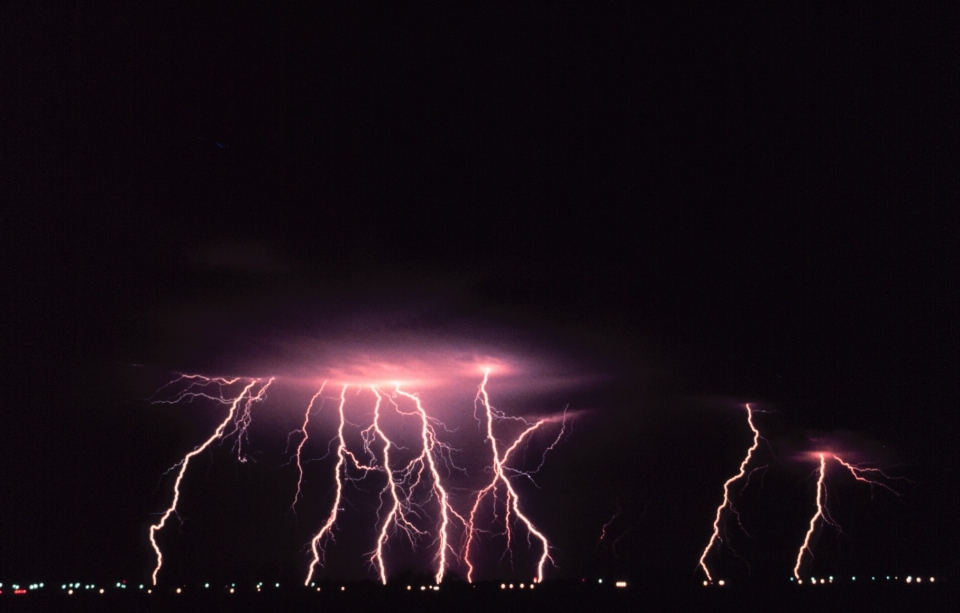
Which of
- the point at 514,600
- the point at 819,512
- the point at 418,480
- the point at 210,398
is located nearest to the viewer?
the point at 514,600

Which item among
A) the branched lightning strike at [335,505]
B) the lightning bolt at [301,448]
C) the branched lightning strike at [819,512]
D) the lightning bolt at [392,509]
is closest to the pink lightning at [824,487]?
the branched lightning strike at [819,512]

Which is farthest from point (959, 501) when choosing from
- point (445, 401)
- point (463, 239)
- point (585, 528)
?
point (463, 239)

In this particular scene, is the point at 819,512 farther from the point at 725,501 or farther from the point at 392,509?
the point at 392,509

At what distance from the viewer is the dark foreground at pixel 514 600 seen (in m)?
5.71

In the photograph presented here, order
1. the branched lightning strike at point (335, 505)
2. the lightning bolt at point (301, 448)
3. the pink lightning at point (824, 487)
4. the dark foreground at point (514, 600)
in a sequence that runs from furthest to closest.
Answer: the pink lightning at point (824, 487) → the lightning bolt at point (301, 448) → the branched lightning strike at point (335, 505) → the dark foreground at point (514, 600)

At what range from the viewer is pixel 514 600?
5.98 m

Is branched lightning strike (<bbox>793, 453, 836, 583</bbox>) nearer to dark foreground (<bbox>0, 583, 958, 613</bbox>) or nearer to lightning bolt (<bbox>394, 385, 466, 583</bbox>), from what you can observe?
dark foreground (<bbox>0, 583, 958, 613</bbox>)

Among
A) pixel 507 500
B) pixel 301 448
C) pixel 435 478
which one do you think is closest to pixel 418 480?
pixel 435 478

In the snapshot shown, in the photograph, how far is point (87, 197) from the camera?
3844 mm

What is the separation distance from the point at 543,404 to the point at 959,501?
21.9 ft

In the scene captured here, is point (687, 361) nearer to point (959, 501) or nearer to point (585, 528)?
point (585, 528)

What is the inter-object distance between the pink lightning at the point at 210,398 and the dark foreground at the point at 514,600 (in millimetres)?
1833

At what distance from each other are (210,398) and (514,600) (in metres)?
4.98

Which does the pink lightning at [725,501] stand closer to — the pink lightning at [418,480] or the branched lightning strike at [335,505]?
the pink lightning at [418,480]
